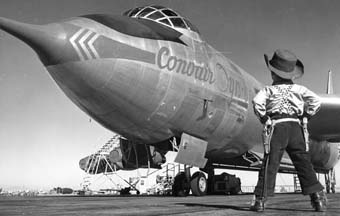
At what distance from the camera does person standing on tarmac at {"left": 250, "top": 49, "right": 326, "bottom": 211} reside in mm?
4902

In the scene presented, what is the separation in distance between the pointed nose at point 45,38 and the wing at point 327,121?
39.5 ft

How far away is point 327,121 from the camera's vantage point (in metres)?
17.4

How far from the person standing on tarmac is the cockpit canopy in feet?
22.4

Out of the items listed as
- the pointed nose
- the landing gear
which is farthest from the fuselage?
the landing gear

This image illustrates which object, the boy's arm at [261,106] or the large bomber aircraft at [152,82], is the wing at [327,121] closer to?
the large bomber aircraft at [152,82]

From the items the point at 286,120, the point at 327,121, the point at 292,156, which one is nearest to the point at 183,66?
the point at 286,120

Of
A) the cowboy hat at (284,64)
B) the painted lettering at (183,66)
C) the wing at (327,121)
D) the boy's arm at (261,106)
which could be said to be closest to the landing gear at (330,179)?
the wing at (327,121)

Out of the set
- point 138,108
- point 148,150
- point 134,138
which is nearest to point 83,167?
point 148,150

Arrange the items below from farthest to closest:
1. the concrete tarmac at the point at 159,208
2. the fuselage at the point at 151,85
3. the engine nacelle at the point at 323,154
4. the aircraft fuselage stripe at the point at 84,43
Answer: the engine nacelle at the point at 323,154 < the fuselage at the point at 151,85 < the aircraft fuselage stripe at the point at 84,43 < the concrete tarmac at the point at 159,208

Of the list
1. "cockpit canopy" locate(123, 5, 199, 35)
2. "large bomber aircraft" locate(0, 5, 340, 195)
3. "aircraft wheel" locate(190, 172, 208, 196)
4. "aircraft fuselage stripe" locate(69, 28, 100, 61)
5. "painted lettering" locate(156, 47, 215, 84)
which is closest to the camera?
"aircraft fuselage stripe" locate(69, 28, 100, 61)

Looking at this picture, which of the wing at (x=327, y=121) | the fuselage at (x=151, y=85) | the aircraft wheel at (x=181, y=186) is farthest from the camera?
the wing at (x=327, y=121)

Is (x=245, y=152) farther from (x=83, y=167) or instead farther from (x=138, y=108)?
(x=83, y=167)

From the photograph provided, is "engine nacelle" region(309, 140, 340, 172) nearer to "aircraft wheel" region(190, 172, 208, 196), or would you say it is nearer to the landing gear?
the landing gear

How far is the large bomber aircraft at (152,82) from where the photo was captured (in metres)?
8.66
